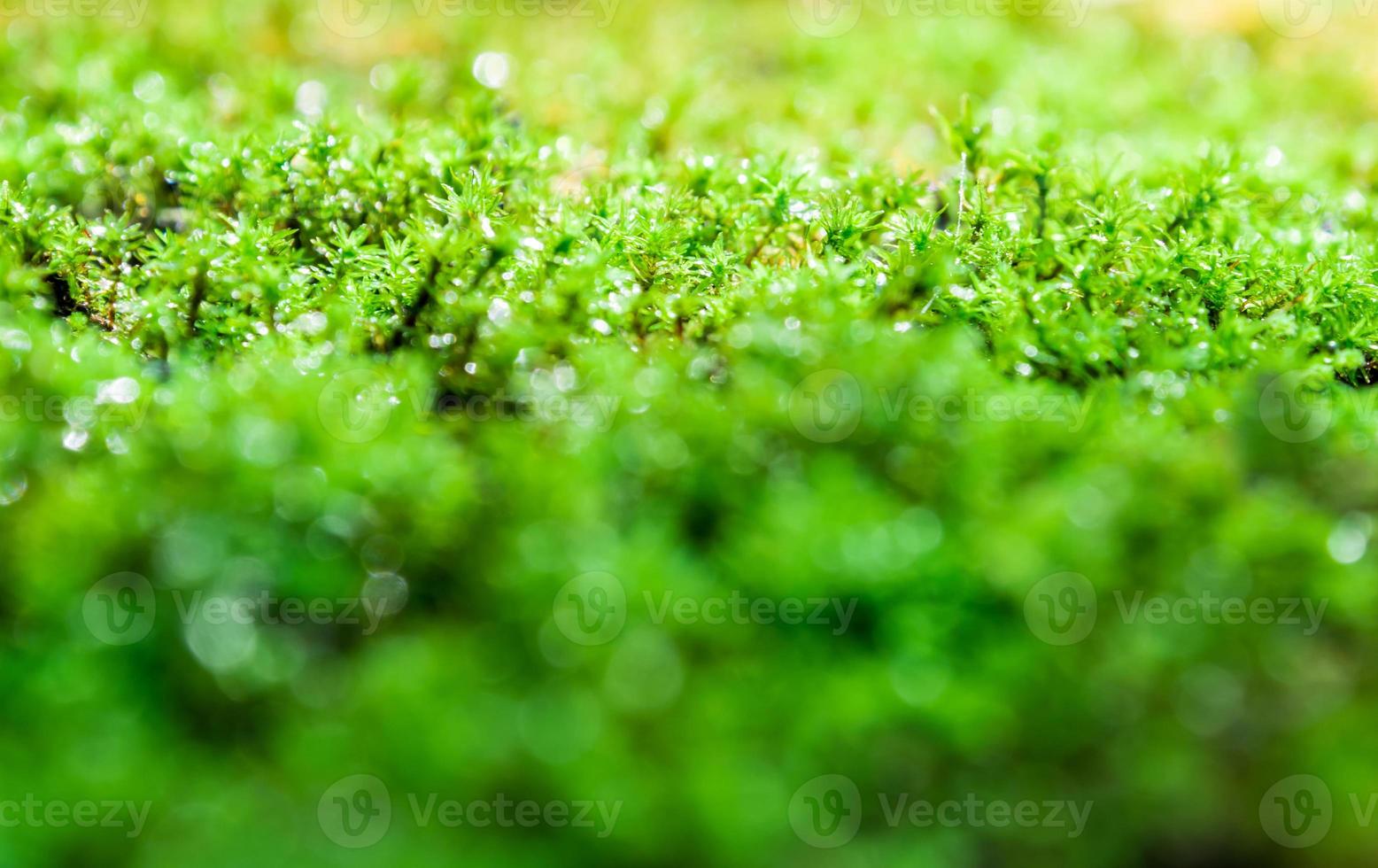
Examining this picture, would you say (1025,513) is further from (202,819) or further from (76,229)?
(76,229)

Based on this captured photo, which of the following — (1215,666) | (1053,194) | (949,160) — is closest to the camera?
(1215,666)

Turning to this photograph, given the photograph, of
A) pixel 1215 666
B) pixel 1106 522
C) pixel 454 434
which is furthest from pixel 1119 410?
pixel 454 434

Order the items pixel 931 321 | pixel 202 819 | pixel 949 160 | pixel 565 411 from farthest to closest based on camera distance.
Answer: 1. pixel 949 160
2. pixel 931 321
3. pixel 565 411
4. pixel 202 819

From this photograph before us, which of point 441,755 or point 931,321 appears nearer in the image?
point 441,755

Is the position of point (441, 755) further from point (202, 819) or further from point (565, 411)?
Result: point (565, 411)

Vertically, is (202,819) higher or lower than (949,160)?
lower

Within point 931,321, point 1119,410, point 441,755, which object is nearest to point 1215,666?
point 1119,410

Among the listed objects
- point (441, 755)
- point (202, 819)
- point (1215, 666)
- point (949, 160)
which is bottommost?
point (202, 819)
